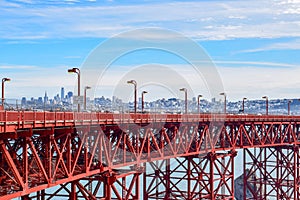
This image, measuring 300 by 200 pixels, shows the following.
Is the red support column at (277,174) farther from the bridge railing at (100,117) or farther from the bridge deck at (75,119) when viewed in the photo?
the bridge deck at (75,119)

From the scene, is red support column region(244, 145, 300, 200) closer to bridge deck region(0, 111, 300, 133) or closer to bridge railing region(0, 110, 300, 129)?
bridge railing region(0, 110, 300, 129)

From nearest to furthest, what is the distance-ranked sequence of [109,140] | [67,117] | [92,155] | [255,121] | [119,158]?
1. [67,117]
2. [92,155]
3. [109,140]
4. [119,158]
5. [255,121]

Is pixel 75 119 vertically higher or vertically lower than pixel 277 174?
higher

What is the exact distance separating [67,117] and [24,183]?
6.22 metres

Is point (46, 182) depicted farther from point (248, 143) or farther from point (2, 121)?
point (248, 143)

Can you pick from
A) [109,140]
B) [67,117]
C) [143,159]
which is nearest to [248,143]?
[143,159]

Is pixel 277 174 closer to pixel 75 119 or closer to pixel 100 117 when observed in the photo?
pixel 100 117

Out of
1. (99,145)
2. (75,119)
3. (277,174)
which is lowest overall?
(277,174)

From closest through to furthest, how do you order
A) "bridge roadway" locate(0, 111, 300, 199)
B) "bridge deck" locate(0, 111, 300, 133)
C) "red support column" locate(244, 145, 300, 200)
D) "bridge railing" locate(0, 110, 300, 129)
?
"bridge deck" locate(0, 111, 300, 133)
"bridge railing" locate(0, 110, 300, 129)
"bridge roadway" locate(0, 111, 300, 199)
"red support column" locate(244, 145, 300, 200)

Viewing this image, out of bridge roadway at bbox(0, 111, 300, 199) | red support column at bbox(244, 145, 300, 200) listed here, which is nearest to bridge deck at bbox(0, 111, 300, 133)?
bridge roadway at bbox(0, 111, 300, 199)

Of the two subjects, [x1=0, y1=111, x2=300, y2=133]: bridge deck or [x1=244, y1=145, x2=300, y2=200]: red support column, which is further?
[x1=244, y1=145, x2=300, y2=200]: red support column

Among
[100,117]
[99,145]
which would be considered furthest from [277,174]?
[100,117]

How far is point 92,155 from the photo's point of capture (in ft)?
115

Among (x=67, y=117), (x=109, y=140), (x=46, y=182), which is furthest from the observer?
(x=109, y=140)
